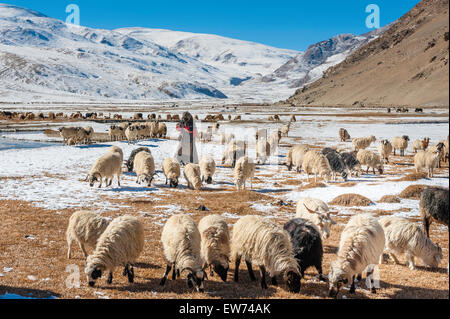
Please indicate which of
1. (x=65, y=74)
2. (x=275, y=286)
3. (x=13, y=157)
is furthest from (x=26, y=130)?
(x=65, y=74)

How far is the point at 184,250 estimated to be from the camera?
270 inches

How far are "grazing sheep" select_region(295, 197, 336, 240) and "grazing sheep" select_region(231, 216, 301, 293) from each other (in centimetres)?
172

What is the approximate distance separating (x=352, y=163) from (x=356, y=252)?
51.4 feet

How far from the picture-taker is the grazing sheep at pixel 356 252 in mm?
6087

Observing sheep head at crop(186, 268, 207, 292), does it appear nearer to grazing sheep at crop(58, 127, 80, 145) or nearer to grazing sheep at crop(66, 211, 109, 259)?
grazing sheep at crop(66, 211, 109, 259)

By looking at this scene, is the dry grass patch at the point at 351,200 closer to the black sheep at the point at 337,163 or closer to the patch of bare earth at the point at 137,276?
the patch of bare earth at the point at 137,276

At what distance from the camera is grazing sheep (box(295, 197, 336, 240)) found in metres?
8.88

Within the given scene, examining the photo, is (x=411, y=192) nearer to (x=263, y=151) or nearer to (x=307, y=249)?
(x=307, y=249)

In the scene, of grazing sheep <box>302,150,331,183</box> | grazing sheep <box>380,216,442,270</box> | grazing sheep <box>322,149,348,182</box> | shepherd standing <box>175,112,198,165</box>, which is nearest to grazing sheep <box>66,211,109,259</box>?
grazing sheep <box>380,216,442,270</box>

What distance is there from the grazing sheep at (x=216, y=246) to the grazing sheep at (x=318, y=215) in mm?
2195

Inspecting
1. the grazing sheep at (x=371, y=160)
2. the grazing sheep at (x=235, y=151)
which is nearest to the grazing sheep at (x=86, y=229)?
the grazing sheep at (x=235, y=151)

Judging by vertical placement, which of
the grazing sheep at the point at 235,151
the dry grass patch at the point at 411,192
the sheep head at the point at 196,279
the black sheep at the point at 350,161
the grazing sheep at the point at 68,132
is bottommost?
the sheep head at the point at 196,279
